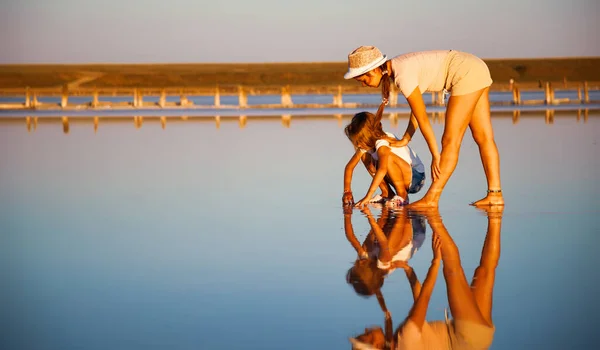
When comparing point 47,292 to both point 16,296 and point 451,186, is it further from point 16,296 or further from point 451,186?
point 451,186

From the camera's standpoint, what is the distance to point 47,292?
4.85 metres

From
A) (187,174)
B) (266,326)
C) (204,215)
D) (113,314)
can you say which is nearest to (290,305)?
(266,326)

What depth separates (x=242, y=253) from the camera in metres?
5.86

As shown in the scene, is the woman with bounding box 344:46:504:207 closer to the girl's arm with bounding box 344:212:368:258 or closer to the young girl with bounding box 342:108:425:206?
the young girl with bounding box 342:108:425:206

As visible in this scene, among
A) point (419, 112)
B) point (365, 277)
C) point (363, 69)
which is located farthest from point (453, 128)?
point (365, 277)

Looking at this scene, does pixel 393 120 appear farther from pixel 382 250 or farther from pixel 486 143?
pixel 382 250

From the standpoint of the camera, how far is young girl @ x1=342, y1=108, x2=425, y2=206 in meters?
8.34

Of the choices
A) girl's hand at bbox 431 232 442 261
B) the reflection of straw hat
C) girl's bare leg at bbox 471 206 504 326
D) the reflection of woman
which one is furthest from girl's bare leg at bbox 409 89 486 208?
the reflection of straw hat

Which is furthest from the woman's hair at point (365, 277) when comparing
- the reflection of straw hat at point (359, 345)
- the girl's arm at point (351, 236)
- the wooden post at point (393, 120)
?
the wooden post at point (393, 120)

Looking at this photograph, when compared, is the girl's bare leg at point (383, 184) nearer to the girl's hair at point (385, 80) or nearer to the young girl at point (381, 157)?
the young girl at point (381, 157)

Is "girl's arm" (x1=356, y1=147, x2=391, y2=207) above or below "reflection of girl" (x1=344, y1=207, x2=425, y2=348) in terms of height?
above

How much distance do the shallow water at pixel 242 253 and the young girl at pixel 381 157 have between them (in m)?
0.35

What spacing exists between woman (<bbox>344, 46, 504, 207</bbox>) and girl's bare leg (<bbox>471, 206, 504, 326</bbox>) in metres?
1.00

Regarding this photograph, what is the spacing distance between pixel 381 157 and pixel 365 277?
338 cm
